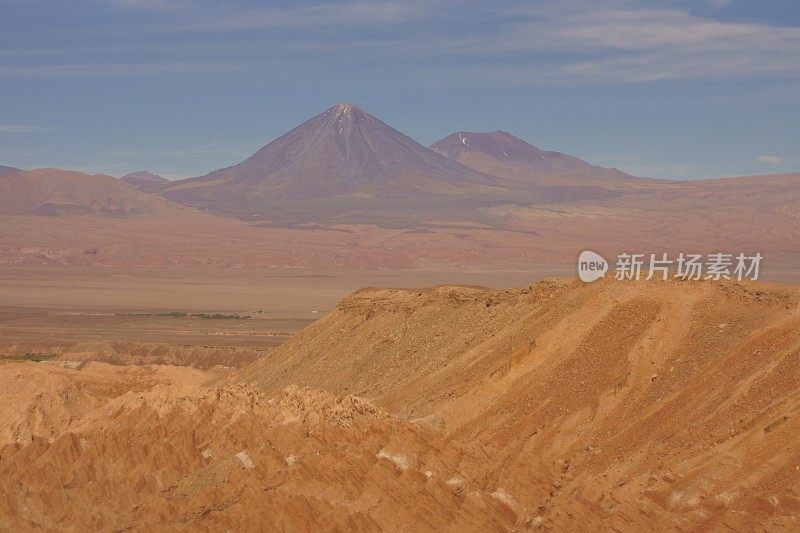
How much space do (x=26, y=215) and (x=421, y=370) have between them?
165 meters

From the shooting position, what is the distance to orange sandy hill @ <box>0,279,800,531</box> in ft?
66.6

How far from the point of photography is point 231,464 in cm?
2567

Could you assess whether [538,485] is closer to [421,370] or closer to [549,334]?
[549,334]

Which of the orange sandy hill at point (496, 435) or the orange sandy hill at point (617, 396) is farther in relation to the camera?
the orange sandy hill at point (496, 435)

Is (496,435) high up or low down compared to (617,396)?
down

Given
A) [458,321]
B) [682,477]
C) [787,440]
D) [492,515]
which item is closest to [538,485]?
[492,515]

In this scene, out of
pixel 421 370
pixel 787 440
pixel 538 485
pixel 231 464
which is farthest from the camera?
pixel 421 370

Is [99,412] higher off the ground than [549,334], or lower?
lower

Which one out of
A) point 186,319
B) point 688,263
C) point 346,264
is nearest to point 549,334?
point 688,263

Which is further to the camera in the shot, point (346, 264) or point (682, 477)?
point (346, 264)

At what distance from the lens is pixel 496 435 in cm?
2470

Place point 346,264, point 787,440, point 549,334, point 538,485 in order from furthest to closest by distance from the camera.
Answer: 1. point 346,264
2. point 549,334
3. point 538,485
4. point 787,440

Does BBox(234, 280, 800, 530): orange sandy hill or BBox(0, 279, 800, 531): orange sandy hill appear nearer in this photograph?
BBox(234, 280, 800, 530): orange sandy hill

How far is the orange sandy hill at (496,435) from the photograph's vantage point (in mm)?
20312
